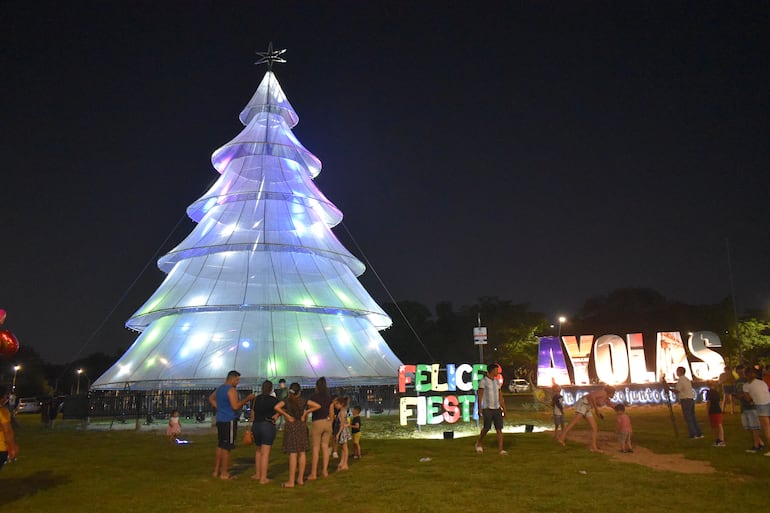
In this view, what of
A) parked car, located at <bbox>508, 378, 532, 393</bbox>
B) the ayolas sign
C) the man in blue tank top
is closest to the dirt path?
the man in blue tank top

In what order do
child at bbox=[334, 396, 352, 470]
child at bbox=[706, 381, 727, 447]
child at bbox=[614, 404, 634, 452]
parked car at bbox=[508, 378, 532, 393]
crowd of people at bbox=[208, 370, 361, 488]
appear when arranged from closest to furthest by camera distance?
crowd of people at bbox=[208, 370, 361, 488]
child at bbox=[334, 396, 352, 470]
child at bbox=[614, 404, 634, 452]
child at bbox=[706, 381, 727, 447]
parked car at bbox=[508, 378, 532, 393]

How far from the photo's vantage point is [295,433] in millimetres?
11086

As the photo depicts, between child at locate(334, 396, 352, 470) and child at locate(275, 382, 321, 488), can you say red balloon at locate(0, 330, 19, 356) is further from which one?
child at locate(334, 396, 352, 470)

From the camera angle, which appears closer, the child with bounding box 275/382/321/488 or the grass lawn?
the grass lawn

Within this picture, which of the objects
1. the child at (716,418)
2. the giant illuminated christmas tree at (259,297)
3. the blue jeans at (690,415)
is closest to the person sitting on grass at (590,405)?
the blue jeans at (690,415)

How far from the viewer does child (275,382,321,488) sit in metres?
11.1

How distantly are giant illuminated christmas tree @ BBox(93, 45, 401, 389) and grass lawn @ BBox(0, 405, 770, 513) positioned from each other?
7.28m

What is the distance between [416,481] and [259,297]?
53.6 ft

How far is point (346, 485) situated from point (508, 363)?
54.9 meters

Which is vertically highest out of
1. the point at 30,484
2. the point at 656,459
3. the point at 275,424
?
the point at 275,424

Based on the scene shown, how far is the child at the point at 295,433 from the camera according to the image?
11.1 m

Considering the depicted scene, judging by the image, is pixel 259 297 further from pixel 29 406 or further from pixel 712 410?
pixel 29 406

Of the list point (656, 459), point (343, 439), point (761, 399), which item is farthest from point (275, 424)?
point (761, 399)

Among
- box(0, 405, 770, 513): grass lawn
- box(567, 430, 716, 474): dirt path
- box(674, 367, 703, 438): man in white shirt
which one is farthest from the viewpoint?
box(674, 367, 703, 438): man in white shirt
